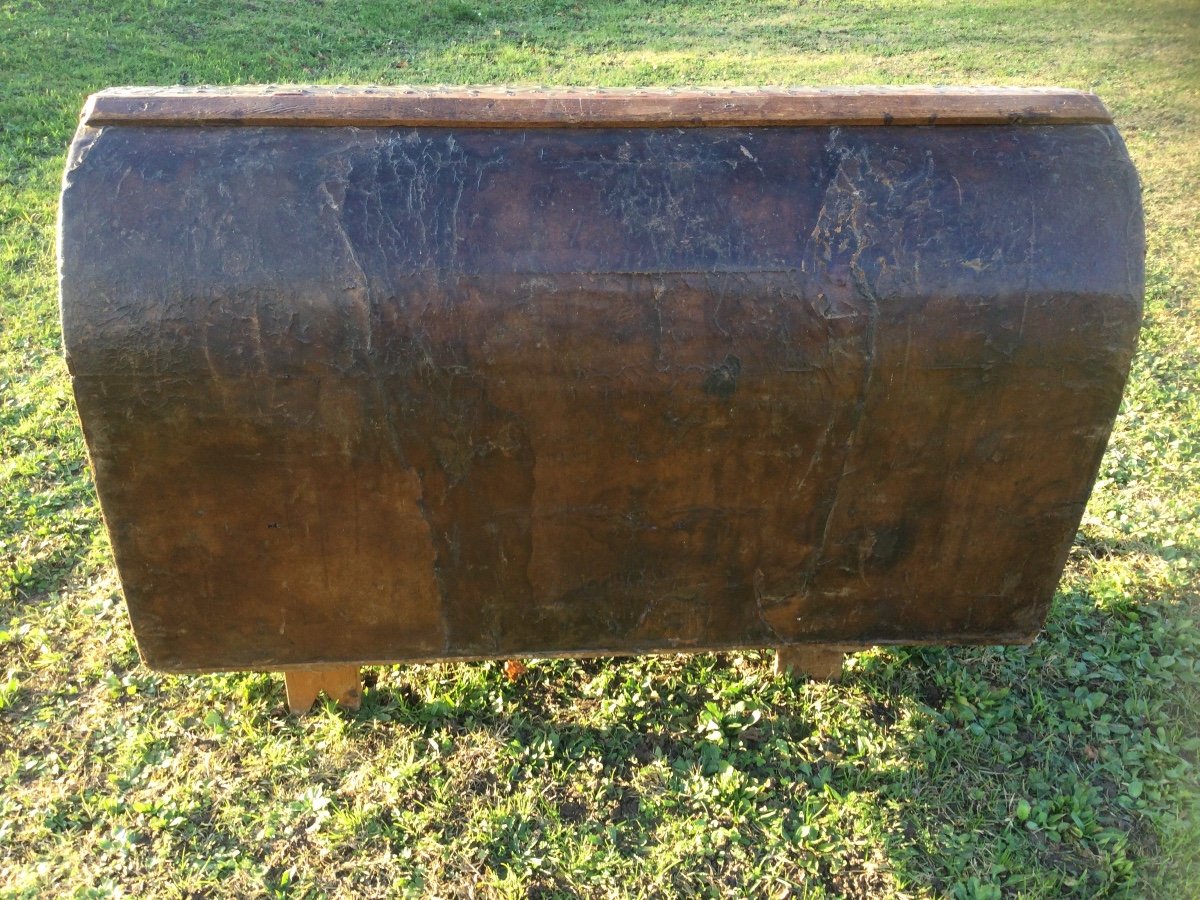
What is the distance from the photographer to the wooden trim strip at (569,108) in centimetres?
199

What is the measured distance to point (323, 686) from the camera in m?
2.53

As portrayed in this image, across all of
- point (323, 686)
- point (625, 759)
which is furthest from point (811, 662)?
point (323, 686)

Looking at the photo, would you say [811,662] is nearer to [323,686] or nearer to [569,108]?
[323,686]

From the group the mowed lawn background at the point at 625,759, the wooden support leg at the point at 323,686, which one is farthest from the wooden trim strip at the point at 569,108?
the mowed lawn background at the point at 625,759

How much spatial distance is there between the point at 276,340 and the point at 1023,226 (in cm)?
156

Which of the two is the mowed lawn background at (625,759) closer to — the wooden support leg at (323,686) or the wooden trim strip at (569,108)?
the wooden support leg at (323,686)

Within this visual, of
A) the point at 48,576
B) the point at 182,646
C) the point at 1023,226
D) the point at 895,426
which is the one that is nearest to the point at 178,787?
the point at 182,646

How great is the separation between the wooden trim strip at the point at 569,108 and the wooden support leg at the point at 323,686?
1365 mm

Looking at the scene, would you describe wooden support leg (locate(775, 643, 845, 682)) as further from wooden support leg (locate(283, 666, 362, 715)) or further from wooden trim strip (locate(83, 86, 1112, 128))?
wooden trim strip (locate(83, 86, 1112, 128))

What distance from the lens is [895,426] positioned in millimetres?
2051

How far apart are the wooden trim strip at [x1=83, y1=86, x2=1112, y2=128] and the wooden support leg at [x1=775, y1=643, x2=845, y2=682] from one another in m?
1.39

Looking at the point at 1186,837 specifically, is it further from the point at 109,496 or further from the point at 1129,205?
the point at 109,496

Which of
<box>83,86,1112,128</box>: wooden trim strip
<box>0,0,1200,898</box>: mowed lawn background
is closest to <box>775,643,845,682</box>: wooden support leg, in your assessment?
<box>0,0,1200,898</box>: mowed lawn background

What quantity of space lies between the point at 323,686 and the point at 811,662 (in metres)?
1.34
